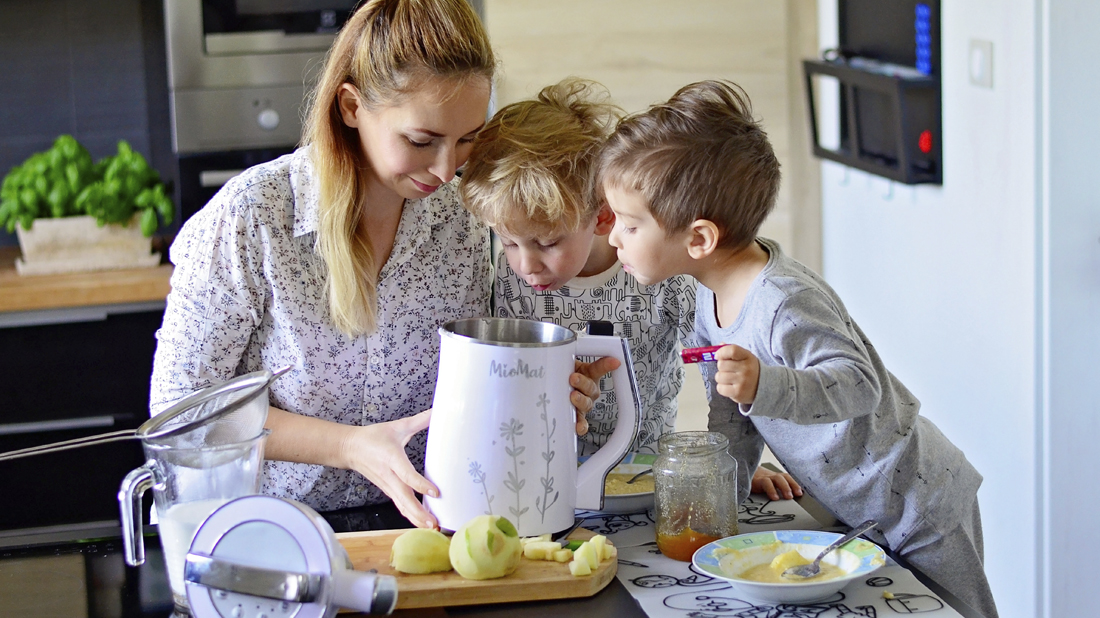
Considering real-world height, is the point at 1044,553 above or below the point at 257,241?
below

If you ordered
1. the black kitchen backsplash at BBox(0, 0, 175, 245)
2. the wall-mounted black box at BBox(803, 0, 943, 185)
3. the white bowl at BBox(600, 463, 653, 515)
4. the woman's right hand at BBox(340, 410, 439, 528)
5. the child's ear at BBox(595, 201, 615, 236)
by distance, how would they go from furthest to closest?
the black kitchen backsplash at BBox(0, 0, 175, 245)
the wall-mounted black box at BBox(803, 0, 943, 185)
the child's ear at BBox(595, 201, 615, 236)
the white bowl at BBox(600, 463, 653, 515)
the woman's right hand at BBox(340, 410, 439, 528)

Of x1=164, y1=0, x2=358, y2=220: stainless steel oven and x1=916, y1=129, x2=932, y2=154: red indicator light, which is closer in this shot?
x1=916, y1=129, x2=932, y2=154: red indicator light

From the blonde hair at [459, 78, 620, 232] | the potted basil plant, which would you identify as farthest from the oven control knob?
the blonde hair at [459, 78, 620, 232]

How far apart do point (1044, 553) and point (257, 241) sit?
150 cm

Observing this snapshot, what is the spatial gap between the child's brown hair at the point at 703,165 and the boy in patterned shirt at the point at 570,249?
0.10 metres

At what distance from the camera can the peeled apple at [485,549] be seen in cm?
87

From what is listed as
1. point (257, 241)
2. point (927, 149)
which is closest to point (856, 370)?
point (257, 241)

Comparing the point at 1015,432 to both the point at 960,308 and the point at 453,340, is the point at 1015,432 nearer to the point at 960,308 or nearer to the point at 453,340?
the point at 960,308

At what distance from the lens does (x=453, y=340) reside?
92 cm

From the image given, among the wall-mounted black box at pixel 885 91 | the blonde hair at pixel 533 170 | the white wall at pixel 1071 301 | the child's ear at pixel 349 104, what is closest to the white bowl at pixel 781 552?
the blonde hair at pixel 533 170

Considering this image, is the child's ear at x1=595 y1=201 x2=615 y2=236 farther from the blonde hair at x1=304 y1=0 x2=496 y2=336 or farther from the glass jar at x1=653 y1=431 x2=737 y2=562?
the glass jar at x1=653 y1=431 x2=737 y2=562

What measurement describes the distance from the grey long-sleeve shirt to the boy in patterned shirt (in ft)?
0.19

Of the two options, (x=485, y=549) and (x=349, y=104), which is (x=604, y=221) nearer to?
(x=349, y=104)

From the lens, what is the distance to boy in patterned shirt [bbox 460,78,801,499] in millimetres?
1191
